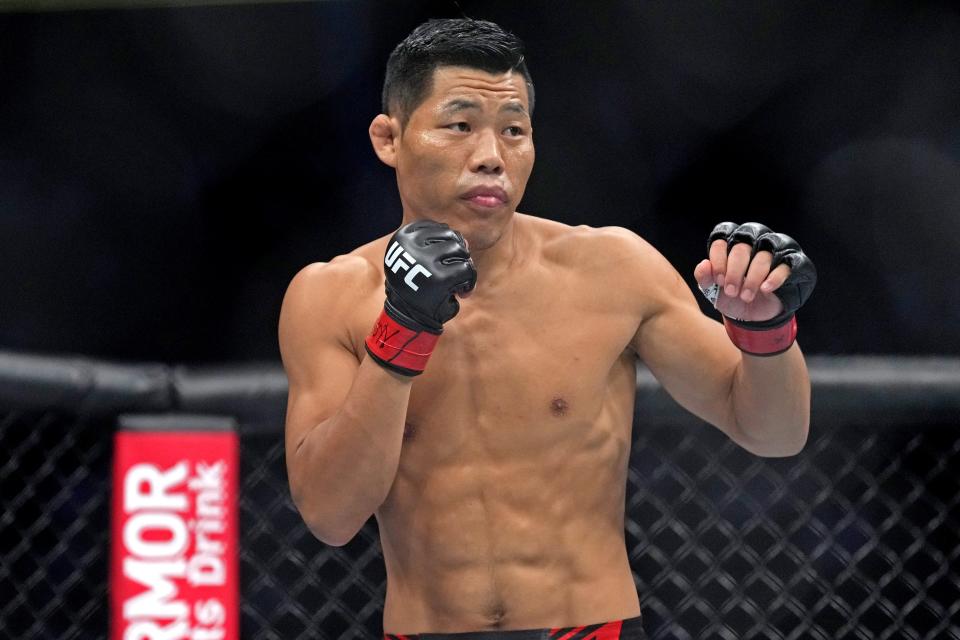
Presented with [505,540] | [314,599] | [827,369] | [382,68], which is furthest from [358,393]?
[382,68]

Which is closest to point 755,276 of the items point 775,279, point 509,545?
point 775,279

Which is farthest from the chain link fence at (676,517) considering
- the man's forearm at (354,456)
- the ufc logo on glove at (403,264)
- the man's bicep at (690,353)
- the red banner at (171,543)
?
the ufc logo on glove at (403,264)

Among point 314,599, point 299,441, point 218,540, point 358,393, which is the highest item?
point 358,393

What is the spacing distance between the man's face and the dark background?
5.47 ft

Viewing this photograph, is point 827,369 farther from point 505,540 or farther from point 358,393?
point 358,393

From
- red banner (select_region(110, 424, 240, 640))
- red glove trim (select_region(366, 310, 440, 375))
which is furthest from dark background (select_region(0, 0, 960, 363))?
red glove trim (select_region(366, 310, 440, 375))

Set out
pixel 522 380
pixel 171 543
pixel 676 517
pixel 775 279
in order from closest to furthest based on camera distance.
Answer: pixel 775 279 → pixel 522 380 → pixel 171 543 → pixel 676 517

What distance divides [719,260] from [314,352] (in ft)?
1.54

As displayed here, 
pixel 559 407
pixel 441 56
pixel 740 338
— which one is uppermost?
pixel 441 56

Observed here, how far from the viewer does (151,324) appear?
293 cm

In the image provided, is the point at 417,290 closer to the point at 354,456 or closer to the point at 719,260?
the point at 354,456

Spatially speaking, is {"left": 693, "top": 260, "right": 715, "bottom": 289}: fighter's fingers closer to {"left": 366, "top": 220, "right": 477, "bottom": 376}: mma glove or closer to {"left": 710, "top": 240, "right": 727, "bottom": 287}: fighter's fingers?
{"left": 710, "top": 240, "right": 727, "bottom": 287}: fighter's fingers

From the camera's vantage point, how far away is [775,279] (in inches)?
46.6

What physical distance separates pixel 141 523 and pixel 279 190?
1714mm
